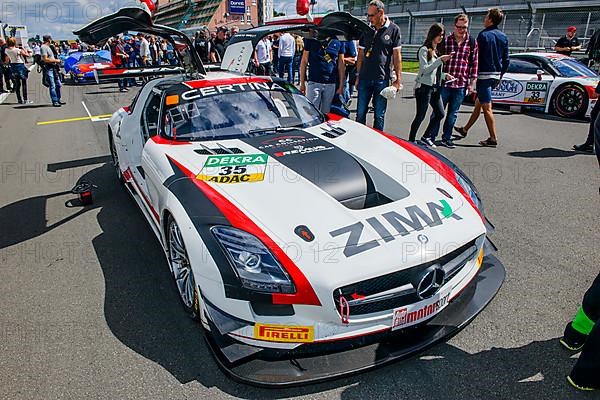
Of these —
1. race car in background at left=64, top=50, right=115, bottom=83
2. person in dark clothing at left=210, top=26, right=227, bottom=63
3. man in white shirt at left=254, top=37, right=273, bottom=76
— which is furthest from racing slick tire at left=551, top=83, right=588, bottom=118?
race car in background at left=64, top=50, right=115, bottom=83

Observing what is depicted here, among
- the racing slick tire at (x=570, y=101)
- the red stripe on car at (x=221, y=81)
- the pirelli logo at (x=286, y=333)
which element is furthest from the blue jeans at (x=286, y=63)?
the pirelli logo at (x=286, y=333)

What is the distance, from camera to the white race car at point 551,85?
7.92 meters

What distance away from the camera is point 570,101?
816 centimetres

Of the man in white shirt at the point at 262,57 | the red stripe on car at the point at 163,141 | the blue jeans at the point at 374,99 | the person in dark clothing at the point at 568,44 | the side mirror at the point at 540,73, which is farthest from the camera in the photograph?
the man in white shirt at the point at 262,57

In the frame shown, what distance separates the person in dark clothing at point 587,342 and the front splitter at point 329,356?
20.9 inches

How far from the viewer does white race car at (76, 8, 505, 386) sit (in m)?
1.99

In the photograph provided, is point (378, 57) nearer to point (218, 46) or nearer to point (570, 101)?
point (570, 101)

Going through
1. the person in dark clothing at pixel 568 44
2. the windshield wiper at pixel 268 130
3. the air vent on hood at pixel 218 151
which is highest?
the person in dark clothing at pixel 568 44

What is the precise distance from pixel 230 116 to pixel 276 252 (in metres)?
1.70

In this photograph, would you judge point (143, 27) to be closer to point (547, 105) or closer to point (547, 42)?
point (547, 105)

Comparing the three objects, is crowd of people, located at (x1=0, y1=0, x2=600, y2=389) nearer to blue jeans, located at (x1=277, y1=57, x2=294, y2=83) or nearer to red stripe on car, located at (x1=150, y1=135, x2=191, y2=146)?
red stripe on car, located at (x1=150, y1=135, x2=191, y2=146)

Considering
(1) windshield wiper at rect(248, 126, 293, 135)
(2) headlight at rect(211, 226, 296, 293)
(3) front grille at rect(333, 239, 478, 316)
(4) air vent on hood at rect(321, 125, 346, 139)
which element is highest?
(1) windshield wiper at rect(248, 126, 293, 135)

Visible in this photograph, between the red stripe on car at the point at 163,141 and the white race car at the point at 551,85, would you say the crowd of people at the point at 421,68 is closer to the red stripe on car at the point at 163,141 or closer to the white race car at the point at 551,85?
the red stripe on car at the point at 163,141

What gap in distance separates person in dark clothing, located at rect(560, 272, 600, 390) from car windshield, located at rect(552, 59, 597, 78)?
7.43m
